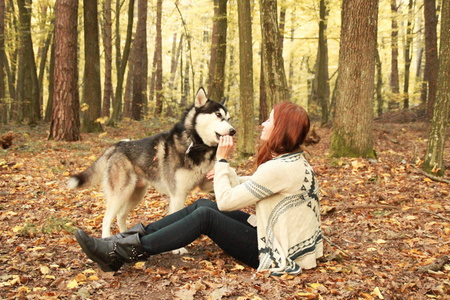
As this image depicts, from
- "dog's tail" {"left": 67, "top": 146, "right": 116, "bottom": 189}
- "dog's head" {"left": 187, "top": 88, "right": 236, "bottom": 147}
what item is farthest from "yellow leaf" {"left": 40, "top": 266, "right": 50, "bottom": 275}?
"dog's head" {"left": 187, "top": 88, "right": 236, "bottom": 147}

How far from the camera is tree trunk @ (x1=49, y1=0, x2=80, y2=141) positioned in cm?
1071

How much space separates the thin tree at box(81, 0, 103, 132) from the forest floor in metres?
5.35

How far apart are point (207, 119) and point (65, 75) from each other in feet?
26.8

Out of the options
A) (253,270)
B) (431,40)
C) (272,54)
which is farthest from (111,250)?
(431,40)

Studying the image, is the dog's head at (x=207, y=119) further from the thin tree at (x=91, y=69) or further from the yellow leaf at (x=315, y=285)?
the thin tree at (x=91, y=69)

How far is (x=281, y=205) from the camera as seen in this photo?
3105mm

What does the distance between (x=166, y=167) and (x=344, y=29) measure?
4930 millimetres

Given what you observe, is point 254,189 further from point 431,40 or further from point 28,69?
point 28,69

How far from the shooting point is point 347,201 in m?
5.61

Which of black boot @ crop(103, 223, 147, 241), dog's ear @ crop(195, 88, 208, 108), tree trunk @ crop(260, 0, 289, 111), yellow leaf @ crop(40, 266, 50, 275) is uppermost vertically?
tree trunk @ crop(260, 0, 289, 111)

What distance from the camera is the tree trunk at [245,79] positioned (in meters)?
7.95

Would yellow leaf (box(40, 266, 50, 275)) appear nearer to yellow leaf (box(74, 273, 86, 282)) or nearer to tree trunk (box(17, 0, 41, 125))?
yellow leaf (box(74, 273, 86, 282))

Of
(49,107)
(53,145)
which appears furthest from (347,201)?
(49,107)

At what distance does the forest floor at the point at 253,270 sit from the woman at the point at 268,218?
0.21 m
